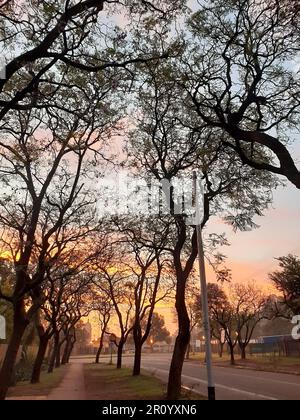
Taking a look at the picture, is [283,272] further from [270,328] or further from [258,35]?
[270,328]

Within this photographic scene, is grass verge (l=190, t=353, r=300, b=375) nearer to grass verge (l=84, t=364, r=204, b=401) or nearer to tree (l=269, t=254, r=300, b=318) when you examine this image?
tree (l=269, t=254, r=300, b=318)

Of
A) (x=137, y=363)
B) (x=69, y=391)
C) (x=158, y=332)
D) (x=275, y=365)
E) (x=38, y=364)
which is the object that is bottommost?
(x=69, y=391)

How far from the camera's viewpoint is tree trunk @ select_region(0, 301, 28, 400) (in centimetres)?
1610

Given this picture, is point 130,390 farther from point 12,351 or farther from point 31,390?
point 12,351

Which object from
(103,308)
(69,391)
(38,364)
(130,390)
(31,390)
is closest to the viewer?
(130,390)

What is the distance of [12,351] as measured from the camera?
16984 mm

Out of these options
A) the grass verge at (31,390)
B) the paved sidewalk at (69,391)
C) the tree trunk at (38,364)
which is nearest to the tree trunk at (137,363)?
the paved sidewalk at (69,391)

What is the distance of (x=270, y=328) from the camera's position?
11094cm

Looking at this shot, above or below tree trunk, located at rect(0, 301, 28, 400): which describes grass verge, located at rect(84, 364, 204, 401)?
below

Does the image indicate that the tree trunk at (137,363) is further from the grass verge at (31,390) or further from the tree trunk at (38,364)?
the tree trunk at (38,364)

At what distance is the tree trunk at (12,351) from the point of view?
Answer: 52.8 ft

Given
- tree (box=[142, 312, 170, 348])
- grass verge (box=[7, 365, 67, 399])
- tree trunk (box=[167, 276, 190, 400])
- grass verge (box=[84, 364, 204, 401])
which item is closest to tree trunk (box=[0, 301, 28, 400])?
grass verge (box=[84, 364, 204, 401])

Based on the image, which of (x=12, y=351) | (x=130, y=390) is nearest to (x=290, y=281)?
(x=130, y=390)

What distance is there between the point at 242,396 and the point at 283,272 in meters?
20.6
